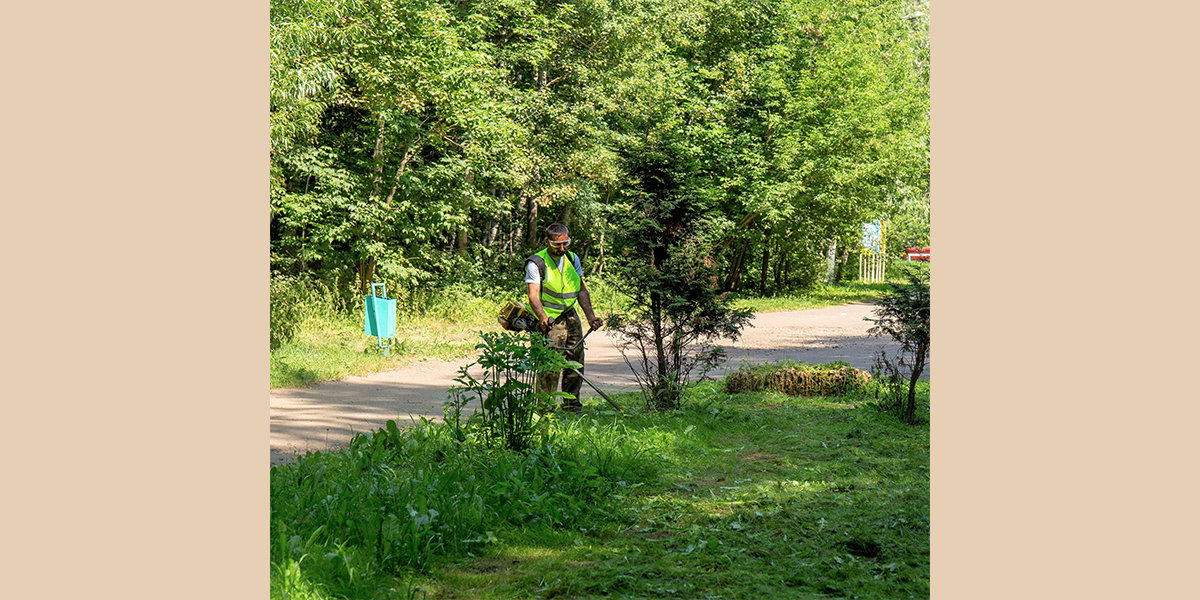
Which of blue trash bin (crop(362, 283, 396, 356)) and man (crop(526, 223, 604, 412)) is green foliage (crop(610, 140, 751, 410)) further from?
blue trash bin (crop(362, 283, 396, 356))

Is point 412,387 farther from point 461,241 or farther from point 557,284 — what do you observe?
point 461,241

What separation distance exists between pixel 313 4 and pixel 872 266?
6.14 meters

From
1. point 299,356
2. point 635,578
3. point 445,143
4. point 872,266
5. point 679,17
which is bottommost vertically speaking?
point 635,578

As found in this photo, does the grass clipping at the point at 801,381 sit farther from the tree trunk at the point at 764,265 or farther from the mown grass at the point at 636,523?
the tree trunk at the point at 764,265

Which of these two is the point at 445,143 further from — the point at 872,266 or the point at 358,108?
the point at 872,266

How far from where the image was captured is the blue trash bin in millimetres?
10102

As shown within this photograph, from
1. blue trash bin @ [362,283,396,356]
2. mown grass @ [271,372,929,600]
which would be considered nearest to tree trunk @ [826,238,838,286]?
blue trash bin @ [362,283,396,356]

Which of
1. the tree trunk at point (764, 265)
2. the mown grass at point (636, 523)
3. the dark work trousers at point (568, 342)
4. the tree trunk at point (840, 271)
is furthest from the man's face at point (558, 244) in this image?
the tree trunk at point (764, 265)

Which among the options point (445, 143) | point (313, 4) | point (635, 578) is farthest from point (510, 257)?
point (635, 578)

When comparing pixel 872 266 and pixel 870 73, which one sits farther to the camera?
pixel 872 266

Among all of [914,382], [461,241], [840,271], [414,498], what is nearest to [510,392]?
[414,498]

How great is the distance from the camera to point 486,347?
5.82 m

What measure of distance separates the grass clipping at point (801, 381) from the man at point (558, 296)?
111 inches

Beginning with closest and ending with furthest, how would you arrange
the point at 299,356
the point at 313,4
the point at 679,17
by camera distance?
the point at 313,4 → the point at 299,356 → the point at 679,17
